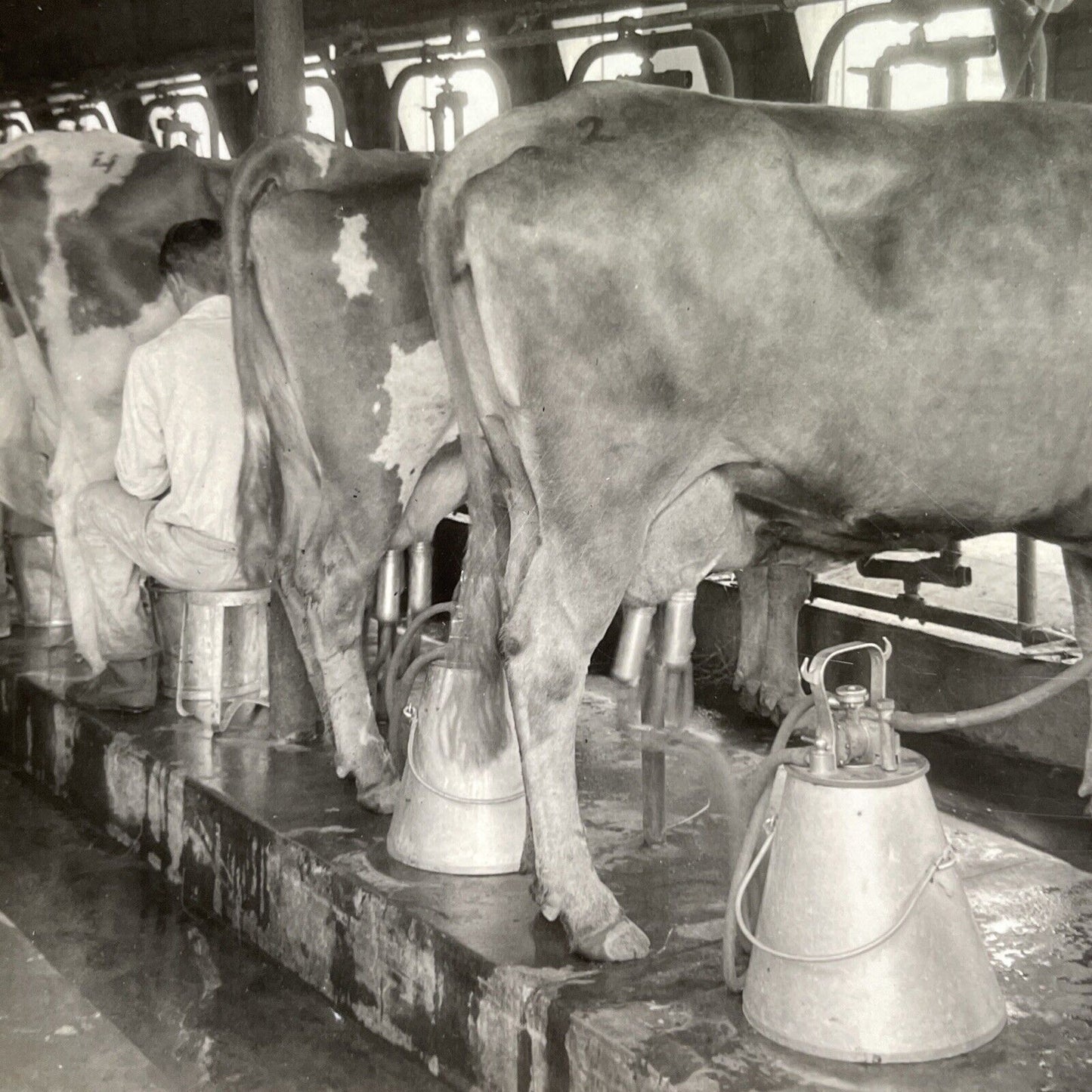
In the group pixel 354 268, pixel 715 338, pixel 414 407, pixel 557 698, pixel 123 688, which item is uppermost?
pixel 354 268

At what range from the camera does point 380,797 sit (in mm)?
3744

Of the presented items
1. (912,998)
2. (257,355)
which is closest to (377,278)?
(257,355)

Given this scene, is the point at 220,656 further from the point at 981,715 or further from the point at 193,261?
the point at 981,715

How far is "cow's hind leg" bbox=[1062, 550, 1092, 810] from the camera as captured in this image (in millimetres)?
3600

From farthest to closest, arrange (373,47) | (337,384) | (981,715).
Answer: (373,47), (337,384), (981,715)

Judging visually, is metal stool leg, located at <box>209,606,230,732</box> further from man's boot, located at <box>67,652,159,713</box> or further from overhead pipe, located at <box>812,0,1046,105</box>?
overhead pipe, located at <box>812,0,1046,105</box>

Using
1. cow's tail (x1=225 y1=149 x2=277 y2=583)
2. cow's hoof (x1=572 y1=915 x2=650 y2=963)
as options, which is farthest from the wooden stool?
cow's hoof (x1=572 y1=915 x2=650 y2=963)

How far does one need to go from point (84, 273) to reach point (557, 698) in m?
2.89

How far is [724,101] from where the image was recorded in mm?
2871

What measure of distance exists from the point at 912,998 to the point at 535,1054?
2.23 ft

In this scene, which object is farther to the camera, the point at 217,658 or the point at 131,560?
the point at 131,560

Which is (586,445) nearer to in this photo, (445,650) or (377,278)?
(445,650)

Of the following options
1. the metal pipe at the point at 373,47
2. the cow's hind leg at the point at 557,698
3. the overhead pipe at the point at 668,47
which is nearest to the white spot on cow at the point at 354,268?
the cow's hind leg at the point at 557,698

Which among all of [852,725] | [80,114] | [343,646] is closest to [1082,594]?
[852,725]
